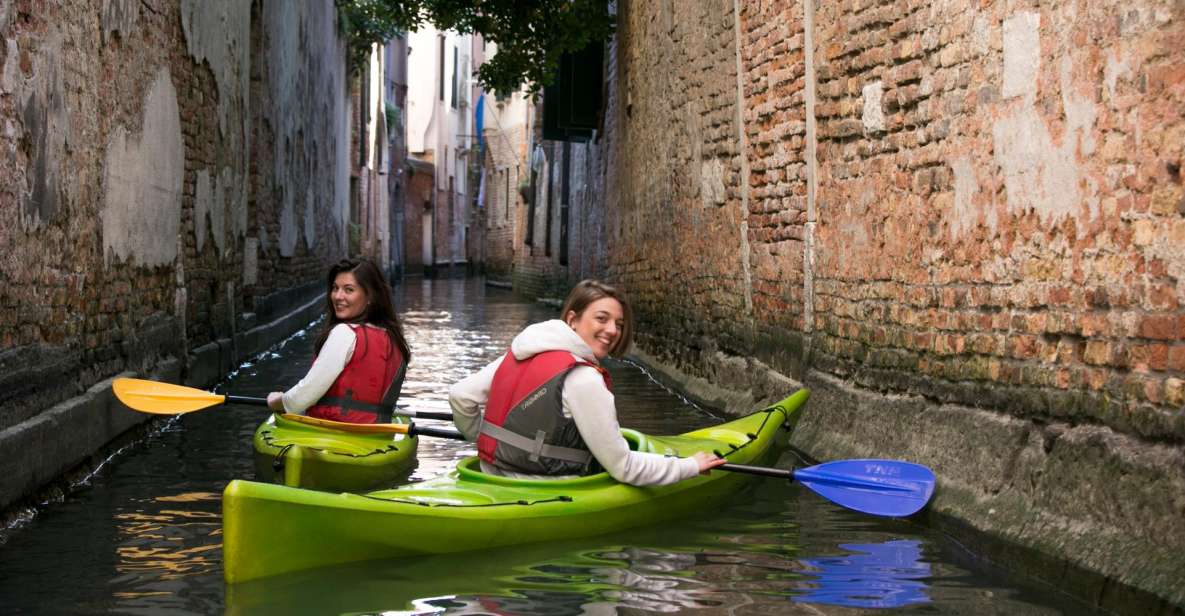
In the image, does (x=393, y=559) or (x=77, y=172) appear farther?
(x=77, y=172)

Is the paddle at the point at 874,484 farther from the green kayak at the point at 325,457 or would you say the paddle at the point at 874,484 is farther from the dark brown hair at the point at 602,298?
the green kayak at the point at 325,457

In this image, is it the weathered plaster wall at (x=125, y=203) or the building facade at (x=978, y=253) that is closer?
the building facade at (x=978, y=253)

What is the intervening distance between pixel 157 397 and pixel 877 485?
3.47m

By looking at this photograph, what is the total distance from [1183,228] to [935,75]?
195 centimetres

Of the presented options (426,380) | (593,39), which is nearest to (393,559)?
(426,380)

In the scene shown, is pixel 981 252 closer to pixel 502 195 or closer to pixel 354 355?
pixel 354 355

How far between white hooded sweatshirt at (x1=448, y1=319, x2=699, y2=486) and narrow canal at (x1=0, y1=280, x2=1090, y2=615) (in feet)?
0.78

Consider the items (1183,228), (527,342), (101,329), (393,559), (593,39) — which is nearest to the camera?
(1183,228)

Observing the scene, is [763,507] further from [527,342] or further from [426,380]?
[426,380]

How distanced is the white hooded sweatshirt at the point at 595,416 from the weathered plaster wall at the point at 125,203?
196 centimetres

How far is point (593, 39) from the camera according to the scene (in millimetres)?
16125

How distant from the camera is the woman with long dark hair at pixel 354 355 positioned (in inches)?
254

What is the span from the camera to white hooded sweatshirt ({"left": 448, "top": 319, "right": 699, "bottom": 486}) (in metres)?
4.99

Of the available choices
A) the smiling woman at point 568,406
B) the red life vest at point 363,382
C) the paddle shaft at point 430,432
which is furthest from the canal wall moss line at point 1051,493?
the red life vest at point 363,382
